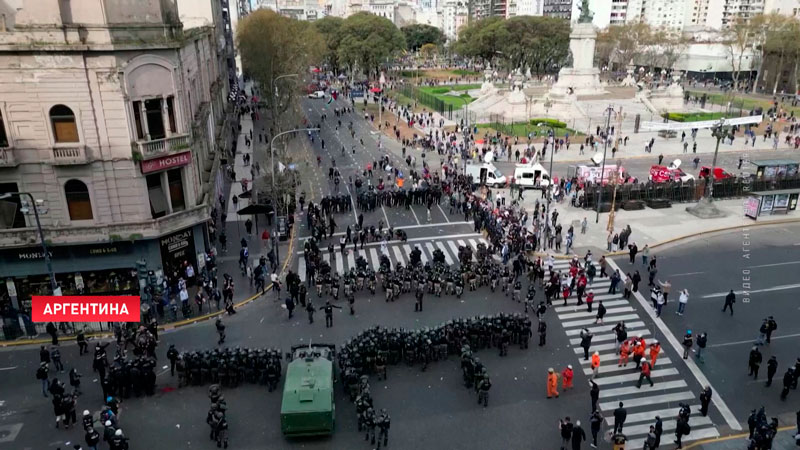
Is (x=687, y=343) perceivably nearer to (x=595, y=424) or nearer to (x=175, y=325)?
(x=595, y=424)

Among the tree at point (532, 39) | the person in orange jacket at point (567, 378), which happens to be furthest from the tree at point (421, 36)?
the person in orange jacket at point (567, 378)

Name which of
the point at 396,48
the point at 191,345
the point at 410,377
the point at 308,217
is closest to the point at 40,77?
the point at 191,345

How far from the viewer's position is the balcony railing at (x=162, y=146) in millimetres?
26672

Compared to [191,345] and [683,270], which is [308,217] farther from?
[683,270]

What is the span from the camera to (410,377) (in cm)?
2209

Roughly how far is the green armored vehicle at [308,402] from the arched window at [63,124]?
15.6 m

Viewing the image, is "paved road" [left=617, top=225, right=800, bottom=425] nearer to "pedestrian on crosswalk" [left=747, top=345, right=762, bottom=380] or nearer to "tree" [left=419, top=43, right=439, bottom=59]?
"pedestrian on crosswalk" [left=747, top=345, right=762, bottom=380]

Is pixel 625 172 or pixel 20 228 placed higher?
pixel 20 228

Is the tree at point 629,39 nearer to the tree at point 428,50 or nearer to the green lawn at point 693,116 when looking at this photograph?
the green lawn at point 693,116

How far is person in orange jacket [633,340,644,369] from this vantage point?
22.2 meters

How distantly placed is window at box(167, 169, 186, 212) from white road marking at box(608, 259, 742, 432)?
77.6 ft

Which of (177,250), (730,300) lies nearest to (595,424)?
(730,300)

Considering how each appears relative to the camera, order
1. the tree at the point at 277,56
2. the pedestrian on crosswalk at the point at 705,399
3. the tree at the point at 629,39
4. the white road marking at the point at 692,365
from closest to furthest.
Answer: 1. the pedestrian on crosswalk at the point at 705,399
2. the white road marking at the point at 692,365
3. the tree at the point at 277,56
4. the tree at the point at 629,39

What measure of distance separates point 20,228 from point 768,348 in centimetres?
3319
